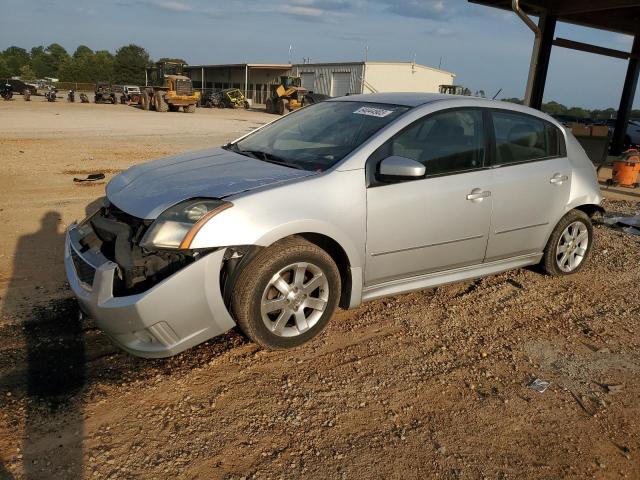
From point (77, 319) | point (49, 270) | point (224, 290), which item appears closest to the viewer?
point (224, 290)

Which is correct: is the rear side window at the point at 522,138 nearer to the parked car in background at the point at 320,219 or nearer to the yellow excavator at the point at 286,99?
the parked car in background at the point at 320,219

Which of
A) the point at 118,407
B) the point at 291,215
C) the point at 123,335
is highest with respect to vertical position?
the point at 291,215

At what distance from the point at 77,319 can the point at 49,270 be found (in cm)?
112

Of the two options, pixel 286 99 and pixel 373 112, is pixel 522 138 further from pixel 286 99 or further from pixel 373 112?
pixel 286 99

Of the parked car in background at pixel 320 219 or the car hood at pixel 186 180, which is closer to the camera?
the parked car in background at pixel 320 219

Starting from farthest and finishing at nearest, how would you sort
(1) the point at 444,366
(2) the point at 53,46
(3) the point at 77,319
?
(2) the point at 53,46, (3) the point at 77,319, (1) the point at 444,366

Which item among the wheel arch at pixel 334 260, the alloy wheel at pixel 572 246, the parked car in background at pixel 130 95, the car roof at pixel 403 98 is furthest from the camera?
the parked car in background at pixel 130 95

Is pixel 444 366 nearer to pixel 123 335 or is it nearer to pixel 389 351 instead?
pixel 389 351

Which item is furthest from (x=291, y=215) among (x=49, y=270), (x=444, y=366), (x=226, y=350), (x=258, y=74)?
(x=258, y=74)

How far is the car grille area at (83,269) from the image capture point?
9.66ft

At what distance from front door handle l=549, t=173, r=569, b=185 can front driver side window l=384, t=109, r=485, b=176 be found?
0.86m

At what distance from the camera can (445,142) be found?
3877 mm

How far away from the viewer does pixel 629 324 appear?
13.4ft

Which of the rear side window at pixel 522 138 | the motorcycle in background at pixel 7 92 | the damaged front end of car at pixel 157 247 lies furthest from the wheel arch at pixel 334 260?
the motorcycle in background at pixel 7 92
